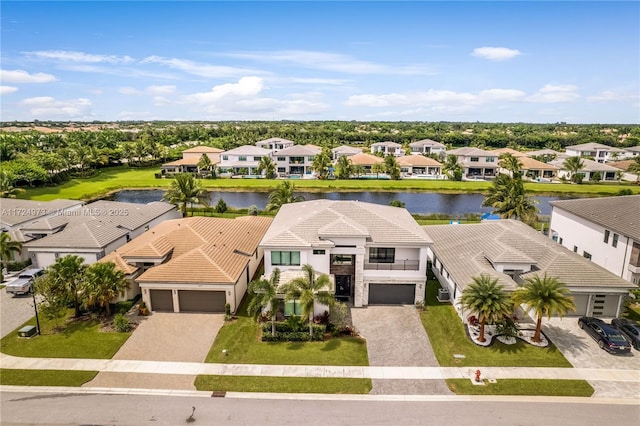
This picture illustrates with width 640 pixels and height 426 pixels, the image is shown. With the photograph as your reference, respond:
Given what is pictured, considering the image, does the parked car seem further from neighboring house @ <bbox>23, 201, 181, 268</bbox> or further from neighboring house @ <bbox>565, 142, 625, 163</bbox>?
neighboring house @ <bbox>565, 142, 625, 163</bbox>

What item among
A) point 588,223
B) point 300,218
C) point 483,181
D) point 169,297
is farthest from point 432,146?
point 169,297

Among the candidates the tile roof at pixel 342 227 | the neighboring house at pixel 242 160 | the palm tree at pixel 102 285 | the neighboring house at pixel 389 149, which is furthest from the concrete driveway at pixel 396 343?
the neighboring house at pixel 389 149

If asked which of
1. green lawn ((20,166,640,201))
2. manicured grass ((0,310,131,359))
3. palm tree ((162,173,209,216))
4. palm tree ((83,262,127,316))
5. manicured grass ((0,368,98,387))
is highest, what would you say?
palm tree ((162,173,209,216))

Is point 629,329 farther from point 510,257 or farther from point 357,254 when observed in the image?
point 357,254

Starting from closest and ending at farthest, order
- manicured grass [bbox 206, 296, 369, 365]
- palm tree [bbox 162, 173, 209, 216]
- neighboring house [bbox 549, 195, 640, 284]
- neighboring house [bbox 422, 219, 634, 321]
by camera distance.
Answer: manicured grass [bbox 206, 296, 369, 365] → neighboring house [bbox 422, 219, 634, 321] → neighboring house [bbox 549, 195, 640, 284] → palm tree [bbox 162, 173, 209, 216]

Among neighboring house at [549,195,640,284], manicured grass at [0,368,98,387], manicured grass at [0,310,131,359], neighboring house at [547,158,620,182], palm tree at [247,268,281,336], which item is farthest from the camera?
neighboring house at [547,158,620,182]

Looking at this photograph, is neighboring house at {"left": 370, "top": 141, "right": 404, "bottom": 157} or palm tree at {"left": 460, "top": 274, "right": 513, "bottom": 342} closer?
palm tree at {"left": 460, "top": 274, "right": 513, "bottom": 342}

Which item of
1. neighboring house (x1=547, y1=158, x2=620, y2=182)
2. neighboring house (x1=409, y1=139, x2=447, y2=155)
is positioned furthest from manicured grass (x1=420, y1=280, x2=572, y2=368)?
neighboring house (x1=409, y1=139, x2=447, y2=155)

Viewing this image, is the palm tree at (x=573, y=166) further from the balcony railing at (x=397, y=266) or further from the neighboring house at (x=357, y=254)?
the balcony railing at (x=397, y=266)
